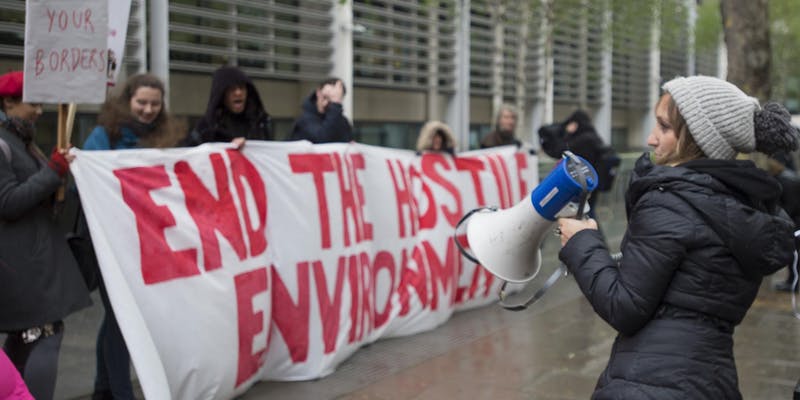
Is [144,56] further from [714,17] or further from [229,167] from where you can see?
[714,17]

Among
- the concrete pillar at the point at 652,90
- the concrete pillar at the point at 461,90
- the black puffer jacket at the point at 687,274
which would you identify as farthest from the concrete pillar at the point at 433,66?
the black puffer jacket at the point at 687,274

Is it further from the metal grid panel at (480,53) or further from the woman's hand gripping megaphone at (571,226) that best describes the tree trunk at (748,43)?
the metal grid panel at (480,53)

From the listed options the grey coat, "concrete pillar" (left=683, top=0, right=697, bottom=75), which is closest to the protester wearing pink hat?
the grey coat

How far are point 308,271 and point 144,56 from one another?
19.4ft

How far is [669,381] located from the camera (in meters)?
2.41

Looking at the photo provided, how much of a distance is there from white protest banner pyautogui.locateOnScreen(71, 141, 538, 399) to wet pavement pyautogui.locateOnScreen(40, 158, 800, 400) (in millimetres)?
170

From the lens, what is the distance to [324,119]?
6.67 m

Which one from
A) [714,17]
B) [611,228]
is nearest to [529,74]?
[611,228]

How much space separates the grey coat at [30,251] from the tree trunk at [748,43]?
792 cm

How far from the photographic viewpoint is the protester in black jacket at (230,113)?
5457 mm

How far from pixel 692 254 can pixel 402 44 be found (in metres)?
14.6

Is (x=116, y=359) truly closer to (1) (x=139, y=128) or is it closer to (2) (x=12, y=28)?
(1) (x=139, y=128)

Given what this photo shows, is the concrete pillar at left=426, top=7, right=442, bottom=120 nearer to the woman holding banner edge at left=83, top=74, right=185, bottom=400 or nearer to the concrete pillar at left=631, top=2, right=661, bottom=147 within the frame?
the concrete pillar at left=631, top=2, right=661, bottom=147

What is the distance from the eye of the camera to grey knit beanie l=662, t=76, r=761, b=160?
246 cm
